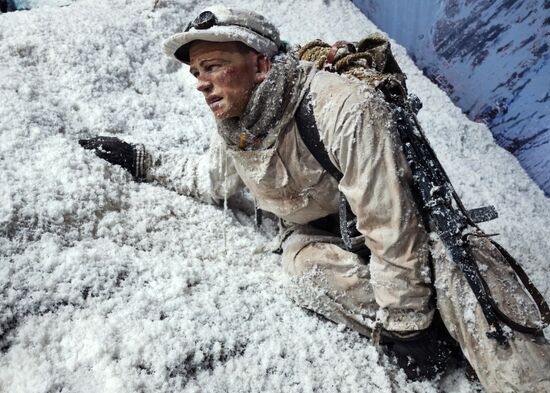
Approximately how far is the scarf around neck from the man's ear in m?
0.03

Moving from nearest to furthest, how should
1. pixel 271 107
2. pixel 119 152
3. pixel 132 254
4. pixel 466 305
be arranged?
1. pixel 466 305
2. pixel 271 107
3. pixel 132 254
4. pixel 119 152

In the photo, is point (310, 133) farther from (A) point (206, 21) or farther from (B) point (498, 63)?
(B) point (498, 63)

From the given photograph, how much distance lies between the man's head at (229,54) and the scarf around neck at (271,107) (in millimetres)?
57

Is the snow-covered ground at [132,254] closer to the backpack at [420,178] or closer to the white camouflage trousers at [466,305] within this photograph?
the white camouflage trousers at [466,305]

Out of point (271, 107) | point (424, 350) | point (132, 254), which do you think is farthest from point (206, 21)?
point (424, 350)

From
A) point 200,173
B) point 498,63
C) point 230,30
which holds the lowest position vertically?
point 200,173

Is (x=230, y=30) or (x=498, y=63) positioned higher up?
(x=498, y=63)

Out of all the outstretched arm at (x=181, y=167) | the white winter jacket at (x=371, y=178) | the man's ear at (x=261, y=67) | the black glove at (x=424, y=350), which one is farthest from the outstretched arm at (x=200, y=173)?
the black glove at (x=424, y=350)

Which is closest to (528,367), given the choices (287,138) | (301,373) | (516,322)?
(516,322)

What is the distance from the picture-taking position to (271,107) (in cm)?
151

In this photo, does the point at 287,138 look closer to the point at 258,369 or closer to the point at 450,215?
the point at 450,215

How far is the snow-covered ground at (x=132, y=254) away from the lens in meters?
1.32

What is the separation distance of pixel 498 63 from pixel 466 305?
2.18 metres

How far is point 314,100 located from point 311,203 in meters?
0.44
